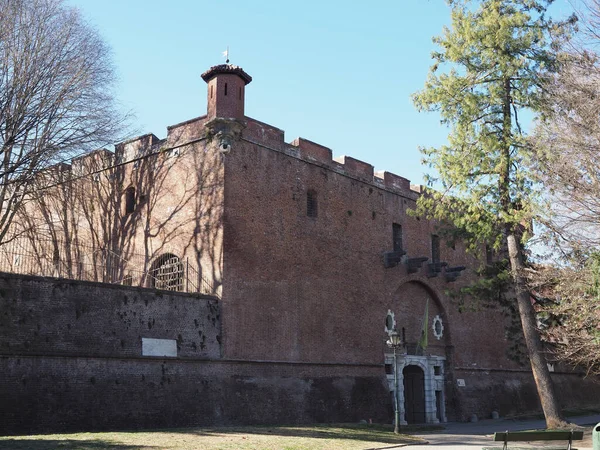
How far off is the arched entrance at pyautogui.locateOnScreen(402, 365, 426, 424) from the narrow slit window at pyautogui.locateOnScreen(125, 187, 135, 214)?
41.4 feet

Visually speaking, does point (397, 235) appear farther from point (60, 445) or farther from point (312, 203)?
point (60, 445)

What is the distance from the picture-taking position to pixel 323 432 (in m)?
18.2

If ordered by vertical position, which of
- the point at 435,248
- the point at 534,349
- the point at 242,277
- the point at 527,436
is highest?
the point at 435,248

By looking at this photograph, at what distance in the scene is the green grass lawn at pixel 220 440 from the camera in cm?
1301

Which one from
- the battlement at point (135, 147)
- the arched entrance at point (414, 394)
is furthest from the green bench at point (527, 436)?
the battlement at point (135, 147)

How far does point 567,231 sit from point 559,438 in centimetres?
493

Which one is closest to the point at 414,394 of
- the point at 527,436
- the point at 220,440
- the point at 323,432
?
the point at 323,432

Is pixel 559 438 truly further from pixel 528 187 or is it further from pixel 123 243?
pixel 123 243

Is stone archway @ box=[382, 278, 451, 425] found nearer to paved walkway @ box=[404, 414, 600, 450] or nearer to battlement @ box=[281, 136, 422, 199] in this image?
paved walkway @ box=[404, 414, 600, 450]

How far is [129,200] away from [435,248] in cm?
1391

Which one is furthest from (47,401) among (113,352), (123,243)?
(123,243)

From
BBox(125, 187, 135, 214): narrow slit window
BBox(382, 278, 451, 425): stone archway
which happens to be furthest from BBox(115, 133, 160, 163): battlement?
BBox(382, 278, 451, 425): stone archway

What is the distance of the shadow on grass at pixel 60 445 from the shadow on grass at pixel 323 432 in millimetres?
2914

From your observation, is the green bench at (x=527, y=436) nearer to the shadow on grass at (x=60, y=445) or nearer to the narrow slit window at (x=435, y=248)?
the shadow on grass at (x=60, y=445)
